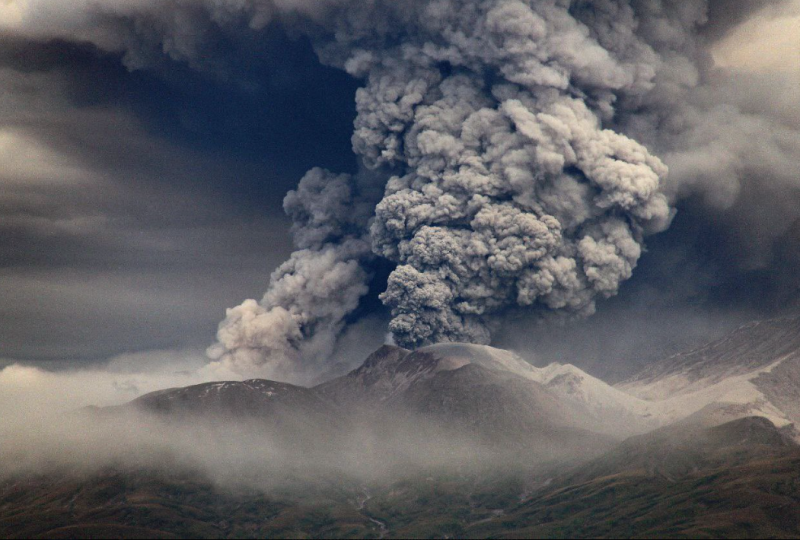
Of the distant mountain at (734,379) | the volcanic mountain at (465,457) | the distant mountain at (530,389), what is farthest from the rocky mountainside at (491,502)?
the distant mountain at (530,389)

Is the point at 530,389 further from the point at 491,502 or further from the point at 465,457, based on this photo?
the point at 491,502

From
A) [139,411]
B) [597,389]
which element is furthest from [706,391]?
[139,411]

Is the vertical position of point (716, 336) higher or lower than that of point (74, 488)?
higher

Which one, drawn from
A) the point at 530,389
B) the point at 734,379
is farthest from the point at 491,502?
the point at 734,379

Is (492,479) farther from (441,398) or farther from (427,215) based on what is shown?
(427,215)

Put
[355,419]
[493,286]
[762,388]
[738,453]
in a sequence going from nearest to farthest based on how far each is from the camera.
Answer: [493,286]
[738,453]
[762,388]
[355,419]

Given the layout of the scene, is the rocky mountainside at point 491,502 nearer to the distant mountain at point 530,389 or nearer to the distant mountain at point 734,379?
the distant mountain at point 734,379

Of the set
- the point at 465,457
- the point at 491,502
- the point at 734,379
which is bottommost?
the point at 491,502

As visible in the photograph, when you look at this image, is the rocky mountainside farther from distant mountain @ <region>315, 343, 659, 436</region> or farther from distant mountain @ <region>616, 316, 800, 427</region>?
distant mountain @ <region>315, 343, 659, 436</region>

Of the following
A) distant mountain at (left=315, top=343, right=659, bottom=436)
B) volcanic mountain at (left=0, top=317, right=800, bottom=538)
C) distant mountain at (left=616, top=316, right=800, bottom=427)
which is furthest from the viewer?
distant mountain at (left=315, top=343, right=659, bottom=436)

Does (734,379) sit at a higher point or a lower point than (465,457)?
higher

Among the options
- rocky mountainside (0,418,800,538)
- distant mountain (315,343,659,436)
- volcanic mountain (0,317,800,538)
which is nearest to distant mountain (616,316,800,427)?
volcanic mountain (0,317,800,538)
